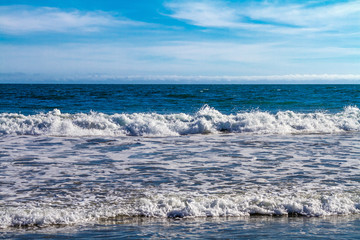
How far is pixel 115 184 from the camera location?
7348mm

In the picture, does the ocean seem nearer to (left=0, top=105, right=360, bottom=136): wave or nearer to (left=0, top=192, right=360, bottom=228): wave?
(left=0, top=192, right=360, bottom=228): wave

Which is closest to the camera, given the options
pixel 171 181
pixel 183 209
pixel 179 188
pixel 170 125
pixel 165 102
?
pixel 183 209

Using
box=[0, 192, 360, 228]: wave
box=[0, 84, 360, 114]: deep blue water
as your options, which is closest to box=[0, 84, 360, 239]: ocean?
box=[0, 192, 360, 228]: wave

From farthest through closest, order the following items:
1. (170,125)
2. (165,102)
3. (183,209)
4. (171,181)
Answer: (165,102)
(170,125)
(171,181)
(183,209)

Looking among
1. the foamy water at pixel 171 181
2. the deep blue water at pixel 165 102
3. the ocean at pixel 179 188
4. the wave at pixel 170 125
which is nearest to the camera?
the ocean at pixel 179 188

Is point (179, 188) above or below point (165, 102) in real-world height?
below

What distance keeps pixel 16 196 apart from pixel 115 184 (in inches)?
69.0

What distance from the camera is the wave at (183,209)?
5.51 metres

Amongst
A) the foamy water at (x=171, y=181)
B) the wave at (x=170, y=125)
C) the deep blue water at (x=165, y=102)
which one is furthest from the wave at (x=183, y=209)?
the deep blue water at (x=165, y=102)

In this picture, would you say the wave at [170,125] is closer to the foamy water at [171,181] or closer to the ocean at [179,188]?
the ocean at [179,188]

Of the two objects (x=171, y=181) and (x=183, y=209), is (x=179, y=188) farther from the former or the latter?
(x=183, y=209)

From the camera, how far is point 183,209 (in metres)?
5.94

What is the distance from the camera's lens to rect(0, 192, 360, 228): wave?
5.51 meters

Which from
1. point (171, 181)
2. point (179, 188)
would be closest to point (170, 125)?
point (171, 181)
